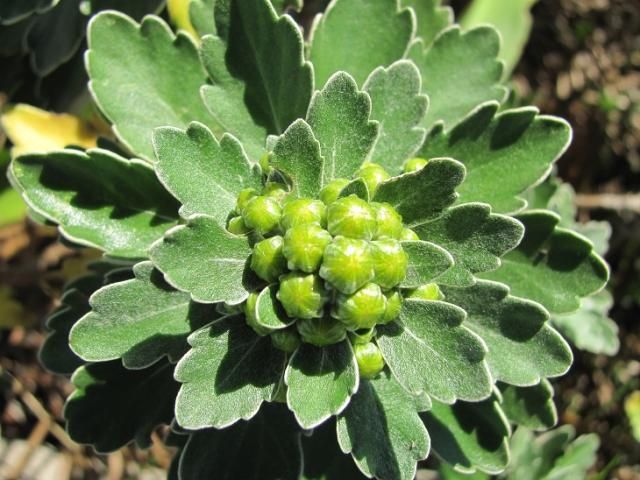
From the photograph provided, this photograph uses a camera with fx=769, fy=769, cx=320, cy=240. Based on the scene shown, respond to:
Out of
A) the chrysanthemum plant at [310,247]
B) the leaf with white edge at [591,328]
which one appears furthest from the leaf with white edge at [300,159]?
the leaf with white edge at [591,328]

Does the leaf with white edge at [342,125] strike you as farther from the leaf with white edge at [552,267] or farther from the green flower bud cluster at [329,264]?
the leaf with white edge at [552,267]

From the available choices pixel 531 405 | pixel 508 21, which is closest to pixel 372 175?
pixel 531 405

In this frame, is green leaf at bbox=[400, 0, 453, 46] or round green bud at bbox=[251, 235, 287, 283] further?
green leaf at bbox=[400, 0, 453, 46]

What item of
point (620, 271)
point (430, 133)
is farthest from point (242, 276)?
point (620, 271)

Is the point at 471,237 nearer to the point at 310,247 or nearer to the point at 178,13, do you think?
the point at 310,247

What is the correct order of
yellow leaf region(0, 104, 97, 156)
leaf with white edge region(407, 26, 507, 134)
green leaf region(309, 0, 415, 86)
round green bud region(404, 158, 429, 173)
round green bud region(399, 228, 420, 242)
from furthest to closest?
yellow leaf region(0, 104, 97, 156)
leaf with white edge region(407, 26, 507, 134)
green leaf region(309, 0, 415, 86)
round green bud region(404, 158, 429, 173)
round green bud region(399, 228, 420, 242)

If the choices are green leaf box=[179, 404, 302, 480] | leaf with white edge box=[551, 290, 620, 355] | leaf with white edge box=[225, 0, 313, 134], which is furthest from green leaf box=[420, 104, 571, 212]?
leaf with white edge box=[551, 290, 620, 355]

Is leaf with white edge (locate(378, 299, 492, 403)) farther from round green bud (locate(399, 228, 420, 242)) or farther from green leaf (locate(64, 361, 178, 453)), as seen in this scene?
green leaf (locate(64, 361, 178, 453))
